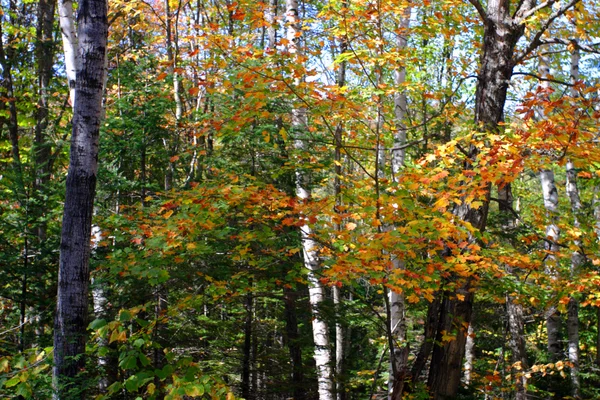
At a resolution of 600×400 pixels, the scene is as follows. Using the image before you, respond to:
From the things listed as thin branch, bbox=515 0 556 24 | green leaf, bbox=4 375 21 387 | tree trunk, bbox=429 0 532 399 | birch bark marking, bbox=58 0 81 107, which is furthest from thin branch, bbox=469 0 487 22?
green leaf, bbox=4 375 21 387

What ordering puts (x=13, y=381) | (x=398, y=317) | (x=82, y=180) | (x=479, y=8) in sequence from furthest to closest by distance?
(x=398, y=317) < (x=479, y=8) < (x=82, y=180) < (x=13, y=381)

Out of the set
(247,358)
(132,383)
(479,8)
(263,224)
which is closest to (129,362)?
(132,383)

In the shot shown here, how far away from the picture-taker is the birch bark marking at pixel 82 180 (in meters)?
4.10

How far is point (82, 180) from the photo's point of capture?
13.7 ft

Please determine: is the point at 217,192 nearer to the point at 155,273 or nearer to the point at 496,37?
the point at 155,273

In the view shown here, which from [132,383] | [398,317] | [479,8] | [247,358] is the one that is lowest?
[247,358]

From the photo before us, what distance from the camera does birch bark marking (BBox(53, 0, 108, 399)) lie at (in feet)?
13.5

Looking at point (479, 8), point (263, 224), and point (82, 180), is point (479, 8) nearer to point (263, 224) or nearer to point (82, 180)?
point (263, 224)

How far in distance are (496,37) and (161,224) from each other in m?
4.70

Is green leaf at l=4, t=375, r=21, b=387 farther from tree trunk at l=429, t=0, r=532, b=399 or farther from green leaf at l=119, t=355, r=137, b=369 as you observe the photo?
tree trunk at l=429, t=0, r=532, b=399

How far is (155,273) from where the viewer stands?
487 cm

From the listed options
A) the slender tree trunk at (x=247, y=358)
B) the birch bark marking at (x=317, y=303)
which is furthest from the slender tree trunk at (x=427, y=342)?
the slender tree trunk at (x=247, y=358)

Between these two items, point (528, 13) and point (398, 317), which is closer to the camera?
point (528, 13)

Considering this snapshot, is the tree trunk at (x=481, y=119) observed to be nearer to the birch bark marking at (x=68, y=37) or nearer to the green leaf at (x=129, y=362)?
the green leaf at (x=129, y=362)
